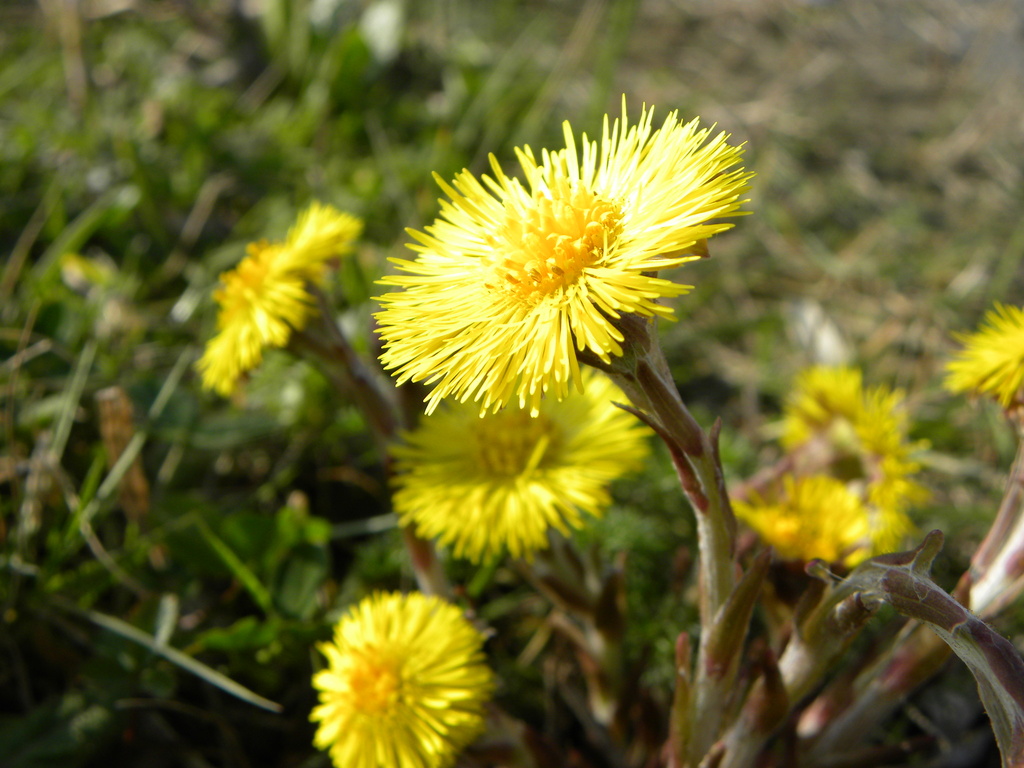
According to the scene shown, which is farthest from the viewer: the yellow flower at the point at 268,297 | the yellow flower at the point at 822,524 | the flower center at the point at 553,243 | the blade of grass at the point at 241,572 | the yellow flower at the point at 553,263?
the blade of grass at the point at 241,572

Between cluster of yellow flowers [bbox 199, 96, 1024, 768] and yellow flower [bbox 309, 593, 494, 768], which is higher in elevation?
cluster of yellow flowers [bbox 199, 96, 1024, 768]

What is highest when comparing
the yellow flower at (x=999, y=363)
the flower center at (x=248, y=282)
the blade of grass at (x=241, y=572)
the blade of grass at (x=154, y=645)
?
the yellow flower at (x=999, y=363)

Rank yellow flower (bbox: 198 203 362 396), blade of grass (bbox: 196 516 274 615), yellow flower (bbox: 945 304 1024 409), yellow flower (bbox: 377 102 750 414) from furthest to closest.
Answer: blade of grass (bbox: 196 516 274 615) < yellow flower (bbox: 198 203 362 396) < yellow flower (bbox: 945 304 1024 409) < yellow flower (bbox: 377 102 750 414)

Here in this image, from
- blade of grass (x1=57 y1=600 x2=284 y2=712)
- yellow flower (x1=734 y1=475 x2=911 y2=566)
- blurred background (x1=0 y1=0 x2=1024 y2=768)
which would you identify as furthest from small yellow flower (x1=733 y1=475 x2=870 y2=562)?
blade of grass (x1=57 y1=600 x2=284 y2=712)

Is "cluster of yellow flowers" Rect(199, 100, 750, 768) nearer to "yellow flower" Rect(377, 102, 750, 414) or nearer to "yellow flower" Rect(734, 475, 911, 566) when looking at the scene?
"yellow flower" Rect(377, 102, 750, 414)

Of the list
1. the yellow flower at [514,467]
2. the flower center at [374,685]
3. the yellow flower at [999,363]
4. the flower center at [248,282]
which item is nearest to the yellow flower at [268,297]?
the flower center at [248,282]

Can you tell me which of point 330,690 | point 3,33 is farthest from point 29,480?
point 3,33

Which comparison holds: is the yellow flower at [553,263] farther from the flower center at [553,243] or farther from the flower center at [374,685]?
the flower center at [374,685]
